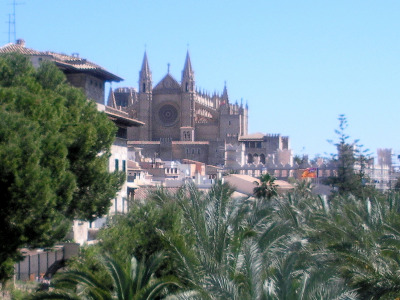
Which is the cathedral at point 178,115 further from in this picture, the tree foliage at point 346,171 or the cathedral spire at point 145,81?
the tree foliage at point 346,171

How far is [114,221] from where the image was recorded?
1383 cm

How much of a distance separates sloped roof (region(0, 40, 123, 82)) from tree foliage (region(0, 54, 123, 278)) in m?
7.78

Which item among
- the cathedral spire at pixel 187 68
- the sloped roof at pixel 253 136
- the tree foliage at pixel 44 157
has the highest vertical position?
the cathedral spire at pixel 187 68

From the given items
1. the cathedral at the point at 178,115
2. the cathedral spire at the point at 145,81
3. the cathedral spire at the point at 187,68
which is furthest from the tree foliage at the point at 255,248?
the cathedral spire at the point at 187,68

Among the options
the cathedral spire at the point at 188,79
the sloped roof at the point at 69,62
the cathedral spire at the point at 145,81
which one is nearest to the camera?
the sloped roof at the point at 69,62

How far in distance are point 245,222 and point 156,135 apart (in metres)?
83.7

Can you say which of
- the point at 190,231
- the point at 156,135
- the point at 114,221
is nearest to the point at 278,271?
the point at 190,231

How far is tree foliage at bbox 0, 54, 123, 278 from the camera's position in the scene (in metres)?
10.3

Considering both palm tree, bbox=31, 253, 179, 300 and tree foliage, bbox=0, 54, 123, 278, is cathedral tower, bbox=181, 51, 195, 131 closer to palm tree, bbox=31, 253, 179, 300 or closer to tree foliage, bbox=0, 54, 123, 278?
tree foliage, bbox=0, 54, 123, 278

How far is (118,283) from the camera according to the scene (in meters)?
9.78

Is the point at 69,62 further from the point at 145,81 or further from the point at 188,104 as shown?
the point at 145,81

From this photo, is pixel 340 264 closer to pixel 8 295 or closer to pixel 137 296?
pixel 137 296

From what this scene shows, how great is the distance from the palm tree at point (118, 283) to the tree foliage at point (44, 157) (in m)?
1.04

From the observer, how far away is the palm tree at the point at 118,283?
9.73 meters
